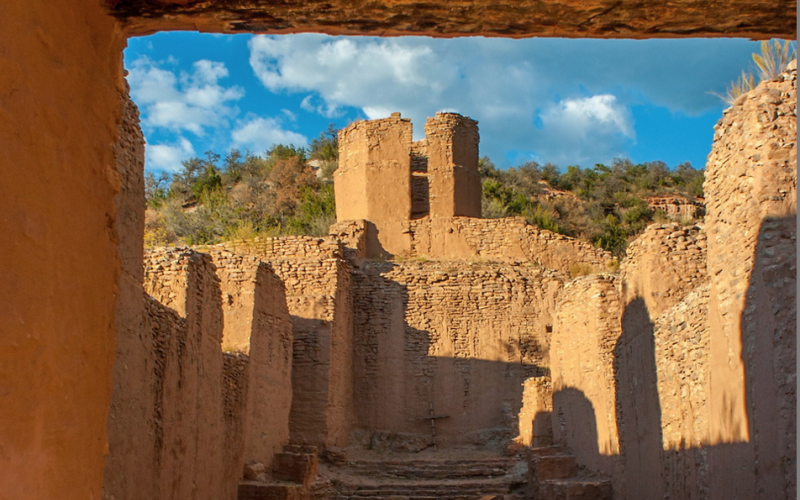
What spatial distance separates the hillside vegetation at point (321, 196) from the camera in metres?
34.1

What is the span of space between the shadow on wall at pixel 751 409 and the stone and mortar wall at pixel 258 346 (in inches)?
225

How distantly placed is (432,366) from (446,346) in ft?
2.09

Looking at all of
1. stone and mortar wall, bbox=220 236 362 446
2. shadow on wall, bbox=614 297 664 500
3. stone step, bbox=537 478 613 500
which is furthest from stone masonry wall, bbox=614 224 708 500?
stone and mortar wall, bbox=220 236 362 446

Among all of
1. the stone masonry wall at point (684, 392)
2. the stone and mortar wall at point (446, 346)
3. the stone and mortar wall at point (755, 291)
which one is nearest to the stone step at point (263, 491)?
the stone masonry wall at point (684, 392)

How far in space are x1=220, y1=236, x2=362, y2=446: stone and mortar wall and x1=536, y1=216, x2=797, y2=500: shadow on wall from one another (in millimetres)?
8864

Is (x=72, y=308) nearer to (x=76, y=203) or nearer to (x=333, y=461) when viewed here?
(x=76, y=203)

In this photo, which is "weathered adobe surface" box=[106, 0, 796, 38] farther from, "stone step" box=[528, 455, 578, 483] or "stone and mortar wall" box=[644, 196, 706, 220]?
"stone and mortar wall" box=[644, 196, 706, 220]

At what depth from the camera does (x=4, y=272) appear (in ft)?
9.29

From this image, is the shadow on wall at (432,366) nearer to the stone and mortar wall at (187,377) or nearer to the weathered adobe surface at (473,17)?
the stone and mortar wall at (187,377)

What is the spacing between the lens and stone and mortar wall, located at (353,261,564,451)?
22516mm

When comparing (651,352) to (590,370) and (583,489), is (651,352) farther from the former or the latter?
(590,370)

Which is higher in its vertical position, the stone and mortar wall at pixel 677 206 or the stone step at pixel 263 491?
the stone and mortar wall at pixel 677 206

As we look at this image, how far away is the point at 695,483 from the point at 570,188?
141ft

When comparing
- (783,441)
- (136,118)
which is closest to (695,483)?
(783,441)
